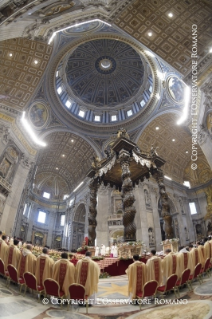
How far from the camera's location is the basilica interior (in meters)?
10.3

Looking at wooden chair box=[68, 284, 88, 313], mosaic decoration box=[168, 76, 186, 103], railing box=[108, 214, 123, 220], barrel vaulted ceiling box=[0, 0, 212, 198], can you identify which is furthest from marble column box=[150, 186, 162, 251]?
wooden chair box=[68, 284, 88, 313]

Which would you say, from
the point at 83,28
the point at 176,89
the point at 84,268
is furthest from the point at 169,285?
the point at 83,28

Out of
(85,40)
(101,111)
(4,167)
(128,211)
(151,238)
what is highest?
(85,40)

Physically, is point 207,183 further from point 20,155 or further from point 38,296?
point 38,296

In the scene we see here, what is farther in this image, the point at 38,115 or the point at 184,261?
the point at 38,115

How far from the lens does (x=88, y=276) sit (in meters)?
3.59

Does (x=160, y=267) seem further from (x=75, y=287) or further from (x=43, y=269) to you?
(x=43, y=269)

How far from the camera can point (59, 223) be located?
83.4 feet

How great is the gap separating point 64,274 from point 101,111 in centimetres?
2047

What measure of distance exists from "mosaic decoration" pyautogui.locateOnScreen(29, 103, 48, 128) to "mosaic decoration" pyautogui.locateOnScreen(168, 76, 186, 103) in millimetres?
11805

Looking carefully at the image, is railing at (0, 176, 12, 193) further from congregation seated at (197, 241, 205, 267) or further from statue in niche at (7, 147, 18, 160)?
congregation seated at (197, 241, 205, 267)

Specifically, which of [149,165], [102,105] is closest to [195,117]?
[149,165]

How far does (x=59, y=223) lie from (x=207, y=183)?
19.4 meters

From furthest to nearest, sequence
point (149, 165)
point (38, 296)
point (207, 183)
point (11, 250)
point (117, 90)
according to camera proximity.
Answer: point (117, 90)
point (207, 183)
point (149, 165)
point (11, 250)
point (38, 296)
